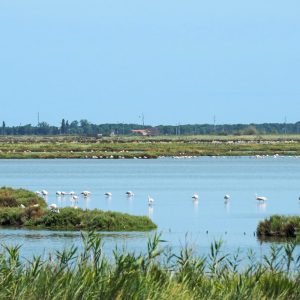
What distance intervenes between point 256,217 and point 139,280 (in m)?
26.6

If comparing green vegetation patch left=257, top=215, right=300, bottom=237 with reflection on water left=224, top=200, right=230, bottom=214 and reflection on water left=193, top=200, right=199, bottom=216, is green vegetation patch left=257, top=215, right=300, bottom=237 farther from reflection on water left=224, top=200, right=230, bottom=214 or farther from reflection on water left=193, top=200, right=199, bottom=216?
reflection on water left=224, top=200, right=230, bottom=214

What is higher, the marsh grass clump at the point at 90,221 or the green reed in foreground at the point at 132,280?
the green reed in foreground at the point at 132,280

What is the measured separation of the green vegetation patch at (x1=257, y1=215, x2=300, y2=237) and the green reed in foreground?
15.0m

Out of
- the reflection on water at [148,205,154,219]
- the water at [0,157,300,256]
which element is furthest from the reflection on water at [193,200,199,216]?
the reflection on water at [148,205,154,219]

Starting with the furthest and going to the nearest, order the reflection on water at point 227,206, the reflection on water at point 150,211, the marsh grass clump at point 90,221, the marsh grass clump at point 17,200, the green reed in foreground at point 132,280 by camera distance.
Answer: the reflection on water at point 227,206 → the reflection on water at point 150,211 → the marsh grass clump at point 17,200 → the marsh grass clump at point 90,221 → the green reed in foreground at point 132,280

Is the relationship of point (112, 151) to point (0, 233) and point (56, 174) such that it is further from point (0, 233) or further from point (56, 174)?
point (0, 233)

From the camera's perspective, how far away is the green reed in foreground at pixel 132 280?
1430cm

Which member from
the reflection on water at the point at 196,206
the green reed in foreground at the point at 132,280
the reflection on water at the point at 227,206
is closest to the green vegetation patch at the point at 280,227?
the reflection on water at the point at 196,206

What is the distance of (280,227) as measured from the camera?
105ft

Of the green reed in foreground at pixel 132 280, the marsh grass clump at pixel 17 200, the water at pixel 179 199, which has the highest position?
the green reed in foreground at pixel 132 280

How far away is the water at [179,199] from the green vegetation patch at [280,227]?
16.6 inches

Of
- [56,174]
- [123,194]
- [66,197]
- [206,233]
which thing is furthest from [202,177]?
[206,233]

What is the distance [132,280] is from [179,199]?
119 ft

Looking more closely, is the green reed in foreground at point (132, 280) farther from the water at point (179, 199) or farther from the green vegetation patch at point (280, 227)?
the green vegetation patch at point (280, 227)
